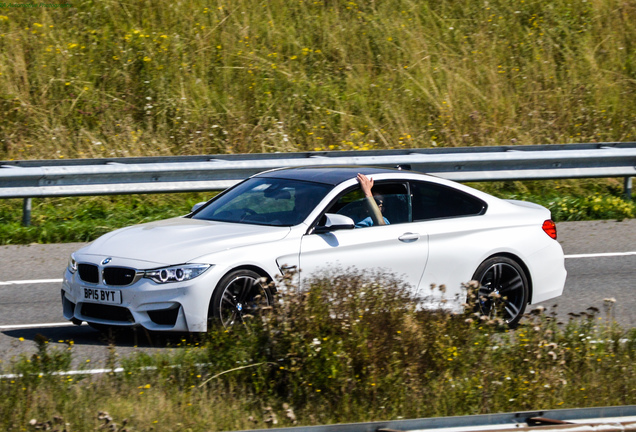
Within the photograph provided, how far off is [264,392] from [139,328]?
2.00m

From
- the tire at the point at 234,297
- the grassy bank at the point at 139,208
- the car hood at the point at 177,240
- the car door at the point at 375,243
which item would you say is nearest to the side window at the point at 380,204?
the car door at the point at 375,243

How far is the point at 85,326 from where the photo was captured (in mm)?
7777

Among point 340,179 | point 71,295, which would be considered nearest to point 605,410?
point 340,179

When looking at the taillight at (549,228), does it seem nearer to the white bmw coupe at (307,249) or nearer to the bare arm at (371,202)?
the white bmw coupe at (307,249)

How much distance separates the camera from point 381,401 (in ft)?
17.4

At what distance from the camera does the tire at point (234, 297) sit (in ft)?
21.7

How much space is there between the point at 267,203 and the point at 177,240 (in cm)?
105

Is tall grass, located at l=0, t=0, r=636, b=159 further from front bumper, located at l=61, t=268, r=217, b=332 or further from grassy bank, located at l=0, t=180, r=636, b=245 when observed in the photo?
front bumper, located at l=61, t=268, r=217, b=332

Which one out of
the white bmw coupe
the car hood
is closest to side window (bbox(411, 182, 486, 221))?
the white bmw coupe

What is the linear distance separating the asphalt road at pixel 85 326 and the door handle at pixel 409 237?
5.62ft

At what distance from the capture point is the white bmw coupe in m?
6.64

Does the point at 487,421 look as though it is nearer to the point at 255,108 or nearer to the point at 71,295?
the point at 71,295

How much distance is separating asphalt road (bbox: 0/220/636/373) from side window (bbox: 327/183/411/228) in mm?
1839

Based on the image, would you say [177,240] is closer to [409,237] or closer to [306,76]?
[409,237]
